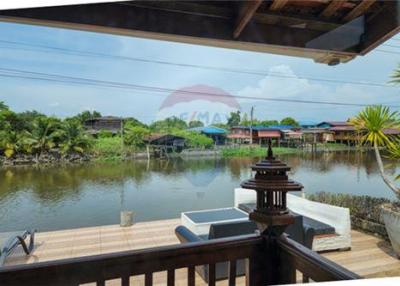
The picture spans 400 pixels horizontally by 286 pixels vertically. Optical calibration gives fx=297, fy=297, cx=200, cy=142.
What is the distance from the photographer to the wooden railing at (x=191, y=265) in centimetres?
85

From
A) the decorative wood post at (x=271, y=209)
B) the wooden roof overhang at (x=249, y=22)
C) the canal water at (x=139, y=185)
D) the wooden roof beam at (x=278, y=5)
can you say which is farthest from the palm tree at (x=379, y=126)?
the decorative wood post at (x=271, y=209)

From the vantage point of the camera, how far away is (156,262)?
3.19 feet

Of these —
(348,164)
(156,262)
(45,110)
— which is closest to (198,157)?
(45,110)

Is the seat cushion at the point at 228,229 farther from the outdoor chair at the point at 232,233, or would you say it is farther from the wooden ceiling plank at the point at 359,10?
the wooden ceiling plank at the point at 359,10

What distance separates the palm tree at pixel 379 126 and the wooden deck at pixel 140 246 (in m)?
0.71

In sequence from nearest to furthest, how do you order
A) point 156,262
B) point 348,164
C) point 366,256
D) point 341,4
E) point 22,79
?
point 156,262 < point 341,4 < point 22,79 < point 366,256 < point 348,164

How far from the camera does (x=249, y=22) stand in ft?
4.78

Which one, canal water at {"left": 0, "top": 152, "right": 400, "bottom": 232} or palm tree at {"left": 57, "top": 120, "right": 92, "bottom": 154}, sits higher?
palm tree at {"left": 57, "top": 120, "right": 92, "bottom": 154}

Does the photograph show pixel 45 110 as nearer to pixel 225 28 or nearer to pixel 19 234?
pixel 19 234

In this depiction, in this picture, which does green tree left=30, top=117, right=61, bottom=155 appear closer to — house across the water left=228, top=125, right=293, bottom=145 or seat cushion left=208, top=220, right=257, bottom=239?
seat cushion left=208, top=220, right=257, bottom=239

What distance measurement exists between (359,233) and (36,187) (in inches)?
145

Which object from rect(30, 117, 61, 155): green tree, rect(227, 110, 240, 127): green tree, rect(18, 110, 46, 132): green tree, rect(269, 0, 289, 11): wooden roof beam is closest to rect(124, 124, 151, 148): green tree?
rect(30, 117, 61, 155): green tree

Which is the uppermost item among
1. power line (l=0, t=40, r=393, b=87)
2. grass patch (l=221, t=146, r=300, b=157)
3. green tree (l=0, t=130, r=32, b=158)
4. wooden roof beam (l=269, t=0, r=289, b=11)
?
power line (l=0, t=40, r=393, b=87)

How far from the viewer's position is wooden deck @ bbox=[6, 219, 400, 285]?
2.63 meters
